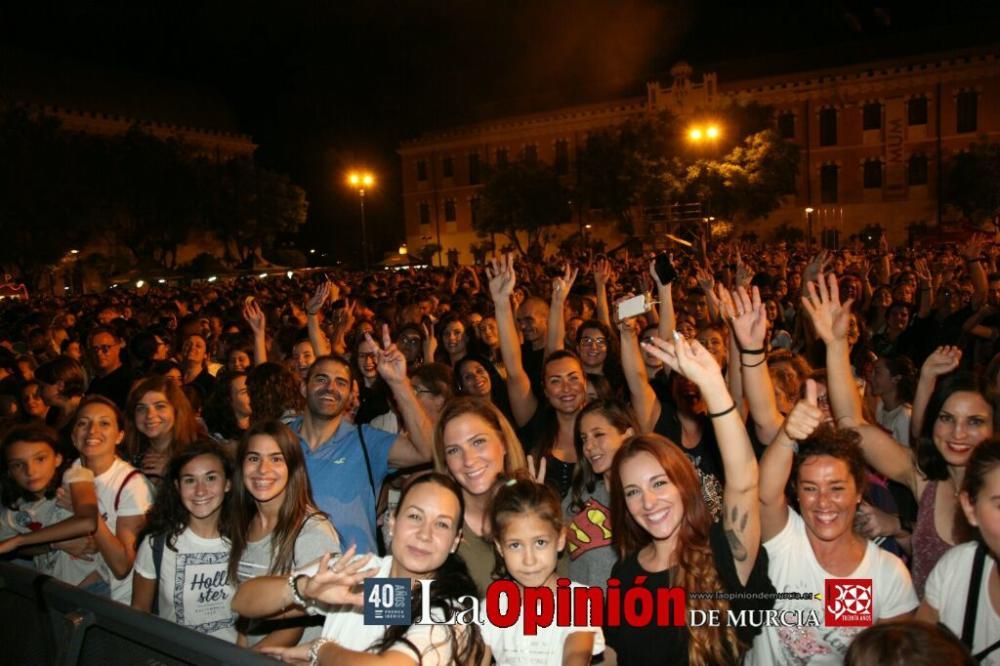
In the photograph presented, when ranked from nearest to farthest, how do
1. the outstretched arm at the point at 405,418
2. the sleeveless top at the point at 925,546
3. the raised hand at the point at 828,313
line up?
the sleeveless top at the point at 925,546, the raised hand at the point at 828,313, the outstretched arm at the point at 405,418

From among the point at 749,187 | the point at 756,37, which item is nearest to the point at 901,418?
the point at 749,187

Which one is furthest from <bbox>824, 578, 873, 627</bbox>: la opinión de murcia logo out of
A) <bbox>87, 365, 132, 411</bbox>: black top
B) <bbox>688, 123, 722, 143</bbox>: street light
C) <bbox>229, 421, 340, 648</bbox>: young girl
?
<bbox>688, 123, 722, 143</bbox>: street light

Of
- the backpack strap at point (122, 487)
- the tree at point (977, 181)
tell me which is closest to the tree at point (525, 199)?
the tree at point (977, 181)

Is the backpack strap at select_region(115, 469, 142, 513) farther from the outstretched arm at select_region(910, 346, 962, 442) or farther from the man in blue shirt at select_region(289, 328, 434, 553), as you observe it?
the outstretched arm at select_region(910, 346, 962, 442)

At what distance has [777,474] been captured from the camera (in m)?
2.80

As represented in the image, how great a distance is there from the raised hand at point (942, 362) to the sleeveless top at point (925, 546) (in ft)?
3.87

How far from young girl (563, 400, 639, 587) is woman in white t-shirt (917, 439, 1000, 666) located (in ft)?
3.94

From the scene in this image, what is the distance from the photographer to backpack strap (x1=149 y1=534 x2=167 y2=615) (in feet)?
10.9

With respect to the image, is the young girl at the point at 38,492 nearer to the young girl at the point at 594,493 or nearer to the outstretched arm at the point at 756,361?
the young girl at the point at 594,493

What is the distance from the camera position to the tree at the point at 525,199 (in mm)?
42625

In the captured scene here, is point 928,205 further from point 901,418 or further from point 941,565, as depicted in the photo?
point 941,565

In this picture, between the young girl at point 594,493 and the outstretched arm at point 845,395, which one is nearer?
the young girl at point 594,493

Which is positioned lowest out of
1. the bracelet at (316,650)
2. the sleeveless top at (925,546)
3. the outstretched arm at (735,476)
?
the bracelet at (316,650)

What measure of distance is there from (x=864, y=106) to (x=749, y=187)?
9.73 m
